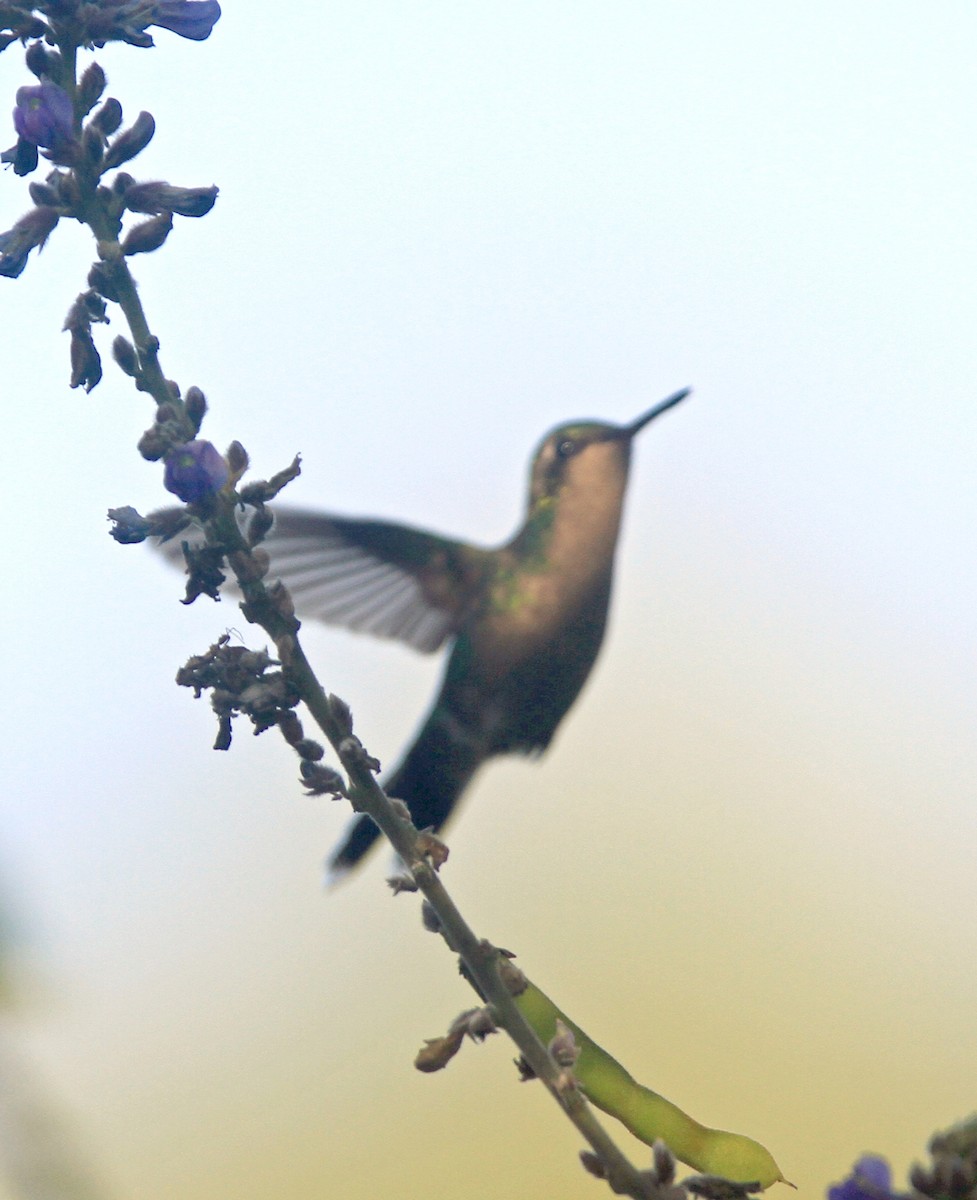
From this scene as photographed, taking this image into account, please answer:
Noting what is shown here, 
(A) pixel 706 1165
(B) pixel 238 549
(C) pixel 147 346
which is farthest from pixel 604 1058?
(C) pixel 147 346

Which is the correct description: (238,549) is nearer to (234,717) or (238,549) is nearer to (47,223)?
(234,717)

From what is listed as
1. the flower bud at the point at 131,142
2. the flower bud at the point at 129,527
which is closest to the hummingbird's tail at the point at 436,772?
the flower bud at the point at 129,527

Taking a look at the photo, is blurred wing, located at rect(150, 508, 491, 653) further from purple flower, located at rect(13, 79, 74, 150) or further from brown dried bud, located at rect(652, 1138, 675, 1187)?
brown dried bud, located at rect(652, 1138, 675, 1187)

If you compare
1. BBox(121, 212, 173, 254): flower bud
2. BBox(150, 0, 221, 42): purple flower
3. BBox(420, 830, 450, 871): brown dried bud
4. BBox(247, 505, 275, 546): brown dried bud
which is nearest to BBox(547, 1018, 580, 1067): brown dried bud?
BBox(420, 830, 450, 871): brown dried bud

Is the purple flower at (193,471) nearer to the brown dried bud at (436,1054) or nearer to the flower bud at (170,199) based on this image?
the flower bud at (170,199)

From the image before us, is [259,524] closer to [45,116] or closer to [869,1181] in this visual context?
[45,116]

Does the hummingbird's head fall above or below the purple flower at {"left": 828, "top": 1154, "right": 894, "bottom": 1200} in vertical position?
above
